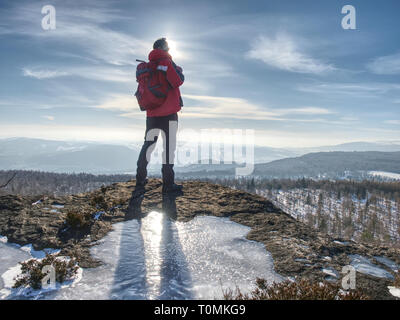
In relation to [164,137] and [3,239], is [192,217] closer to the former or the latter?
[164,137]

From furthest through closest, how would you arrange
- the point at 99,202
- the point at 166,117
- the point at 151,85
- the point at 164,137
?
1. the point at 164,137
2. the point at 166,117
3. the point at 151,85
4. the point at 99,202

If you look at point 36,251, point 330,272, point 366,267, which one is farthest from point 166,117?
point 366,267

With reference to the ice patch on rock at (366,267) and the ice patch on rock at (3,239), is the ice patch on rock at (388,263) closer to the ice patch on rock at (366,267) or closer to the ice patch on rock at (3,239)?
the ice patch on rock at (366,267)

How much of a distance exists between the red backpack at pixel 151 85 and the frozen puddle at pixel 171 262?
12.3ft

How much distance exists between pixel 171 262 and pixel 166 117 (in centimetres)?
495

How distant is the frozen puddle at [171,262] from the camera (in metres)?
3.64

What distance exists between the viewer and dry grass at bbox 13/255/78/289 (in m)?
3.59

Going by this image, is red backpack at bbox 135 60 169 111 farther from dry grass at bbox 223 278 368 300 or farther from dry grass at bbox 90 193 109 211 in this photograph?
dry grass at bbox 223 278 368 300

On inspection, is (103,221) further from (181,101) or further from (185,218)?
(181,101)

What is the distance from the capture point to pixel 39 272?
11.9ft

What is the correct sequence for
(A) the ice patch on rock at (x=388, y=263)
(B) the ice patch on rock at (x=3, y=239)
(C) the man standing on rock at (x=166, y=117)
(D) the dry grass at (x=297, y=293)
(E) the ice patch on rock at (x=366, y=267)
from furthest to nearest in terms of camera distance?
(C) the man standing on rock at (x=166, y=117)
(B) the ice patch on rock at (x=3, y=239)
(A) the ice patch on rock at (x=388, y=263)
(E) the ice patch on rock at (x=366, y=267)
(D) the dry grass at (x=297, y=293)

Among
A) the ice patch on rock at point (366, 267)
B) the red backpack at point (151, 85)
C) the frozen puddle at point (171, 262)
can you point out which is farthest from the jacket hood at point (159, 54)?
the ice patch on rock at point (366, 267)
